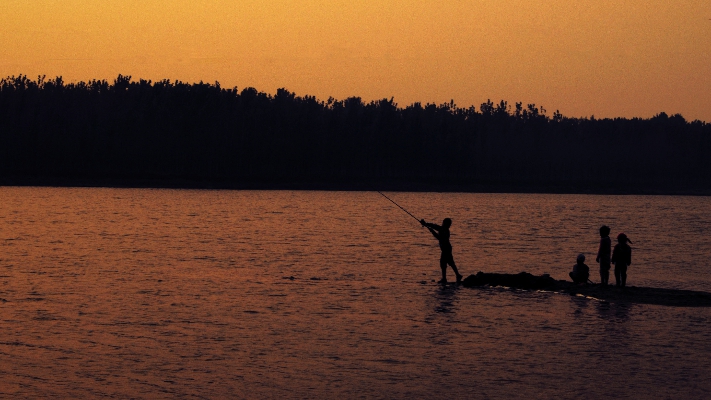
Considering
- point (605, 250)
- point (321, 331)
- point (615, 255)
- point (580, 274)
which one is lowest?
point (321, 331)

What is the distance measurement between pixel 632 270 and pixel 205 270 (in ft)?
47.6

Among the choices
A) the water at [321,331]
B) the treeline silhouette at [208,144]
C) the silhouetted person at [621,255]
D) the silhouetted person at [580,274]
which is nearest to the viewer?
the water at [321,331]

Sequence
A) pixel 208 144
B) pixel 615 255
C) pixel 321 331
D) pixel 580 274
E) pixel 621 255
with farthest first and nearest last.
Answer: pixel 208 144 < pixel 580 274 < pixel 615 255 < pixel 621 255 < pixel 321 331

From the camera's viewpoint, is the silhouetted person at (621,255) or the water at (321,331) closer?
the water at (321,331)

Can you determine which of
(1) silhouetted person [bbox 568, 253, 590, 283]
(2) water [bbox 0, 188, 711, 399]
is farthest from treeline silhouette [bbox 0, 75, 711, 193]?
(1) silhouetted person [bbox 568, 253, 590, 283]

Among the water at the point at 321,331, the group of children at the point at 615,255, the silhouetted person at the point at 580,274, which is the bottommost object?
the water at the point at 321,331

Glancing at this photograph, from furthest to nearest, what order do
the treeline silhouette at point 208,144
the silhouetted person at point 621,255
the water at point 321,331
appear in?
the treeline silhouette at point 208,144, the silhouetted person at point 621,255, the water at point 321,331

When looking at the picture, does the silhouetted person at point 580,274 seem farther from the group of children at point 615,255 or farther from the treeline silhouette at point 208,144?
the treeline silhouette at point 208,144

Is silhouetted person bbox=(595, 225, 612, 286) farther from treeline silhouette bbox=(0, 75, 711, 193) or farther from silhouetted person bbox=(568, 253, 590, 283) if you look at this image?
treeline silhouette bbox=(0, 75, 711, 193)

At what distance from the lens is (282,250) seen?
38.5 m

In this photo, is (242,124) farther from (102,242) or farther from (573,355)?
(573,355)

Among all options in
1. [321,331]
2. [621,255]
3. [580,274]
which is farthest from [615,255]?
[321,331]

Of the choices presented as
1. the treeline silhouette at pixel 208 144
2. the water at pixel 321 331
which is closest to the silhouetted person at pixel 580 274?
the water at pixel 321 331

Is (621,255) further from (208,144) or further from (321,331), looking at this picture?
(208,144)
